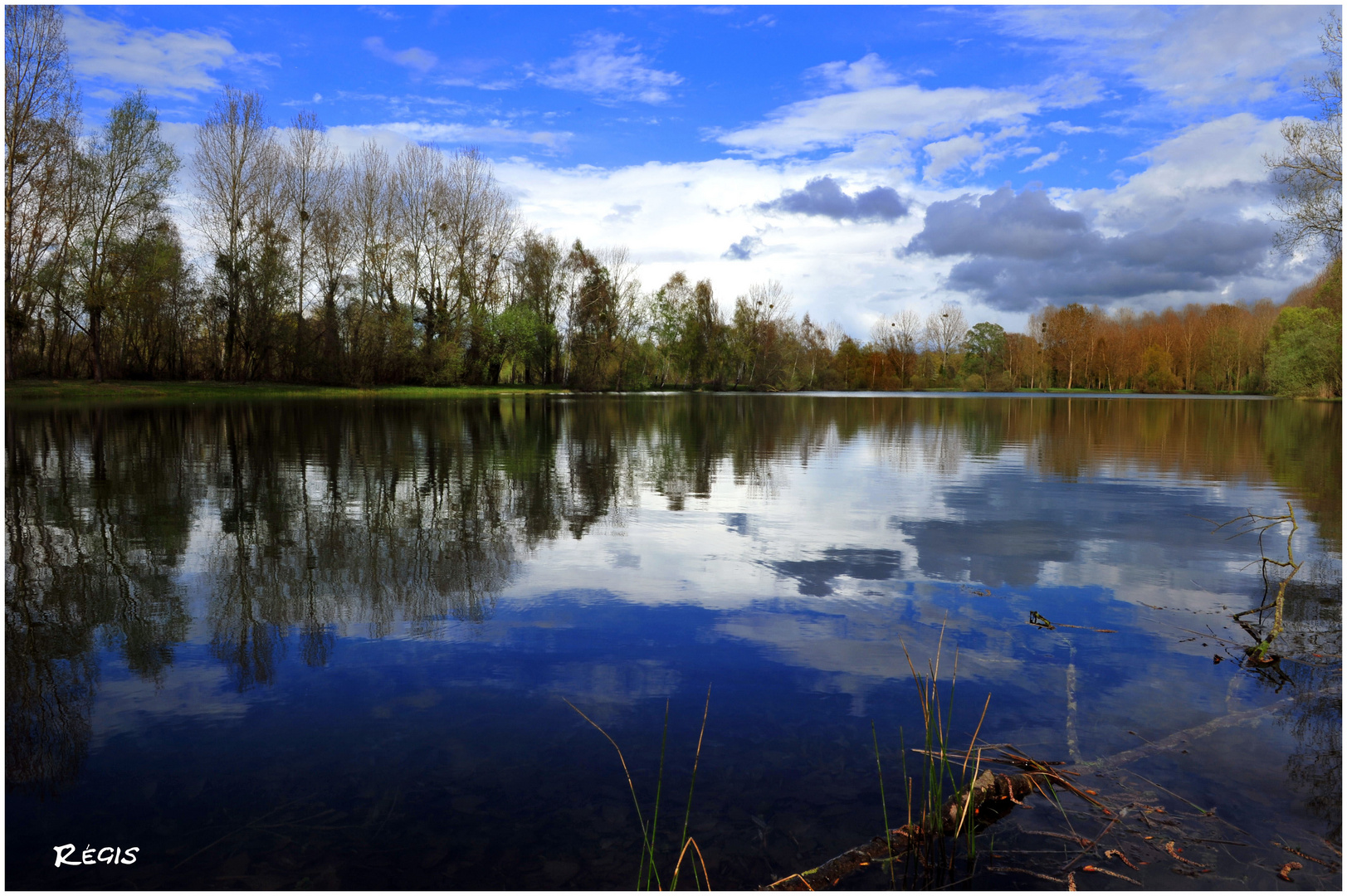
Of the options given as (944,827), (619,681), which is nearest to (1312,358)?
(619,681)

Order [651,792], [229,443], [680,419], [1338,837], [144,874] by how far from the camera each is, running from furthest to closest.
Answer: [680,419] < [229,443] < [651,792] < [1338,837] < [144,874]

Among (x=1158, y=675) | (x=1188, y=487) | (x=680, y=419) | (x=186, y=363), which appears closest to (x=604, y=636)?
(x=1158, y=675)

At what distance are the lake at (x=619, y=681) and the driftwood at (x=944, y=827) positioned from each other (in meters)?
0.07

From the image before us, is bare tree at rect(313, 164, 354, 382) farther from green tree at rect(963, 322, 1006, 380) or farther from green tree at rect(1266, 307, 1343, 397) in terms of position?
green tree at rect(963, 322, 1006, 380)

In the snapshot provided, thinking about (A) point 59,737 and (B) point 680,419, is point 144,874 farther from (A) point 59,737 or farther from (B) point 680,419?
(B) point 680,419

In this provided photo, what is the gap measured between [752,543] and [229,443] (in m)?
14.5

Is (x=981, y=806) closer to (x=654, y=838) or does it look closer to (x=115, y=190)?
(x=654, y=838)

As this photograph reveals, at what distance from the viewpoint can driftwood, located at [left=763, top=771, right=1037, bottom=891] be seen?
2.88 meters

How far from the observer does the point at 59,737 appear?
12.7ft

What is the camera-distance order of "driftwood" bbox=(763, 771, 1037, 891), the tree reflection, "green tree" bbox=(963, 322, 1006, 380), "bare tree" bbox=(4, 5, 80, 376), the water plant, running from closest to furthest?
the water plant < "driftwood" bbox=(763, 771, 1037, 891) < the tree reflection < "bare tree" bbox=(4, 5, 80, 376) < "green tree" bbox=(963, 322, 1006, 380)
